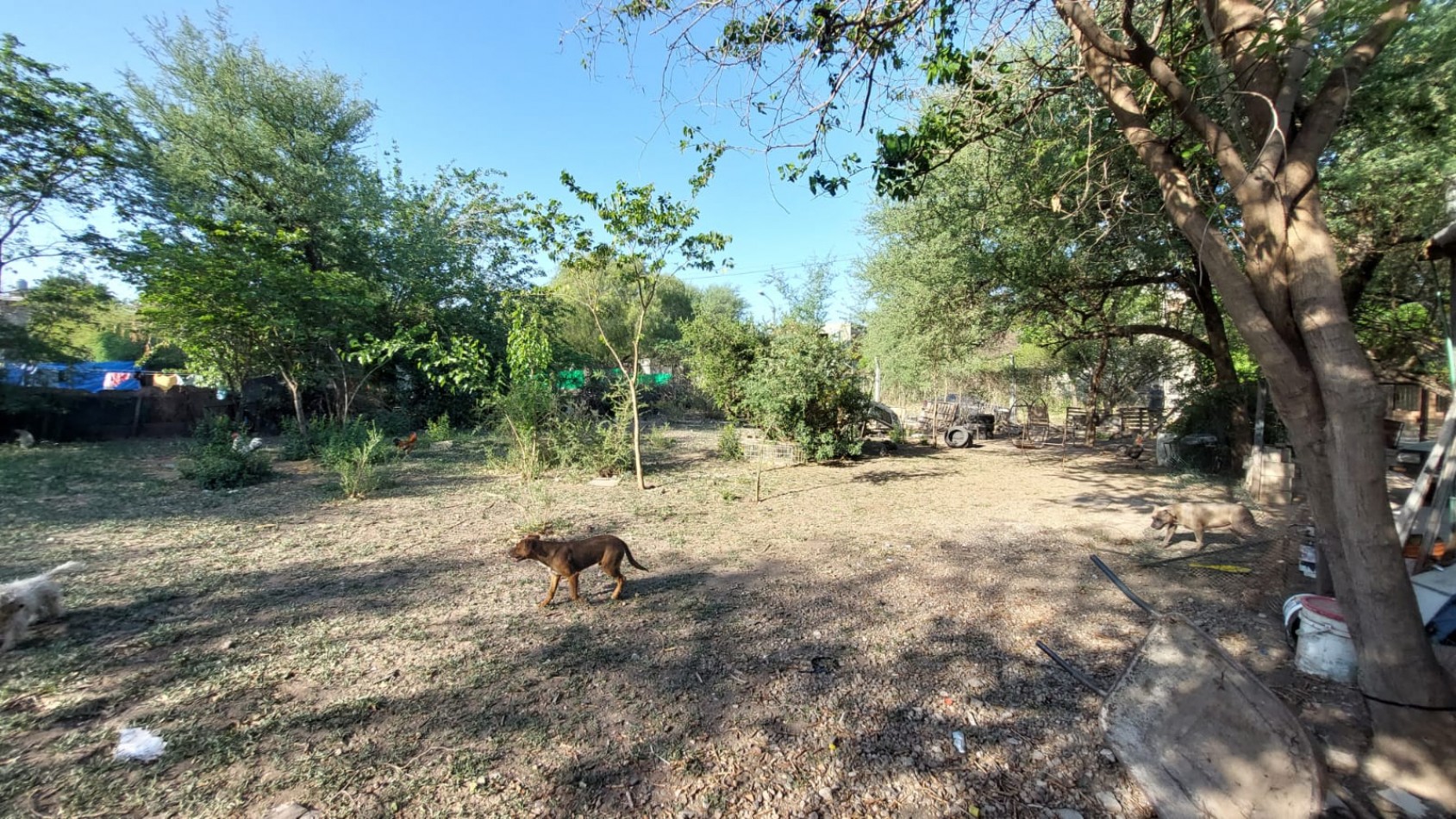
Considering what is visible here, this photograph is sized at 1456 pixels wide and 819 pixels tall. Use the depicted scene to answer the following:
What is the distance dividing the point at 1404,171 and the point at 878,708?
25.3ft

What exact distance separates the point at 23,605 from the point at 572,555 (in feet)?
9.89

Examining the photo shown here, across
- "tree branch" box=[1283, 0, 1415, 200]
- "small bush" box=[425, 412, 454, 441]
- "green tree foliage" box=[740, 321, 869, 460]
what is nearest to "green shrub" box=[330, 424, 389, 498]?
"small bush" box=[425, 412, 454, 441]

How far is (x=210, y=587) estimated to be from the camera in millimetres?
4180

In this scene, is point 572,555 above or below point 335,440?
below

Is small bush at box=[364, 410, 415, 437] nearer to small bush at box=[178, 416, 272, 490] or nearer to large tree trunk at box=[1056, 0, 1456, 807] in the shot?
small bush at box=[178, 416, 272, 490]

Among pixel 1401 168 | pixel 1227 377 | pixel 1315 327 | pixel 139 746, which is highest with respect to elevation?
pixel 1401 168

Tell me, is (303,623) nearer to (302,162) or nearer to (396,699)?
(396,699)

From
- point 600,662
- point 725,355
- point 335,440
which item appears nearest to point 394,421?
point 335,440

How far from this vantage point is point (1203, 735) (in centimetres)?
208

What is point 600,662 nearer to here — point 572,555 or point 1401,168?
point 572,555

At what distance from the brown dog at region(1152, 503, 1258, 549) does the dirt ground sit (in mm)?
241

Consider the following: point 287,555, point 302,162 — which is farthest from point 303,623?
point 302,162

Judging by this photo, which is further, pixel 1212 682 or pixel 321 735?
pixel 321 735

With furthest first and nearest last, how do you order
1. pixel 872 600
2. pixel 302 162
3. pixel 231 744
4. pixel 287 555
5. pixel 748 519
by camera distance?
pixel 302 162
pixel 748 519
pixel 287 555
pixel 872 600
pixel 231 744
